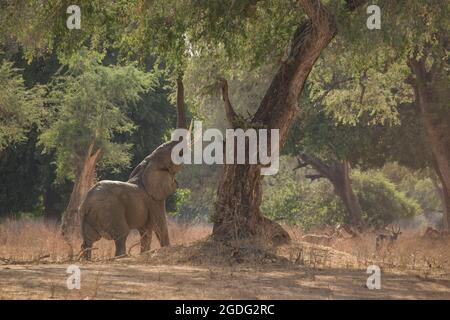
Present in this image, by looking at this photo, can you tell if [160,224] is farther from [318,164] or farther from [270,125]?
[318,164]

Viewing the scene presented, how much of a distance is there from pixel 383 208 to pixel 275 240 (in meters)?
34.2

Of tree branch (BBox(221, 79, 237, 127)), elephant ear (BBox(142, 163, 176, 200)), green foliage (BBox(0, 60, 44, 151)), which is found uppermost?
green foliage (BBox(0, 60, 44, 151))

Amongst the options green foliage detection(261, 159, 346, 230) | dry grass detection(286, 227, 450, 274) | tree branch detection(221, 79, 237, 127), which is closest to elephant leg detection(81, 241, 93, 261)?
tree branch detection(221, 79, 237, 127)

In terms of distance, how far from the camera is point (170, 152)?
18906 mm

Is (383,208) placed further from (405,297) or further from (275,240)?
(405,297)

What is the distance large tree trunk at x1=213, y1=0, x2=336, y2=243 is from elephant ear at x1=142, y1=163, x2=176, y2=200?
2651 millimetres

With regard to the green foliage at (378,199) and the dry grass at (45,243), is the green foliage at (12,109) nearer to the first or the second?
the dry grass at (45,243)

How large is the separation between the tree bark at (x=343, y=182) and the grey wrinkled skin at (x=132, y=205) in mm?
21355

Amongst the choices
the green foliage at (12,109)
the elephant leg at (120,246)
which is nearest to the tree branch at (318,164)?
the green foliage at (12,109)

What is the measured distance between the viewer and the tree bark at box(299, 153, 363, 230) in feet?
133

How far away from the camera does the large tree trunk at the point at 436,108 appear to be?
25.3 metres

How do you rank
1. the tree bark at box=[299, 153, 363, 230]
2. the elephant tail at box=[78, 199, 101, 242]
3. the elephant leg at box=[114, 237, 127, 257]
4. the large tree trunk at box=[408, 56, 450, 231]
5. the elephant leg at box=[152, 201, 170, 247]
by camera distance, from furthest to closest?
the tree bark at box=[299, 153, 363, 230], the large tree trunk at box=[408, 56, 450, 231], the elephant leg at box=[152, 201, 170, 247], the elephant tail at box=[78, 199, 101, 242], the elephant leg at box=[114, 237, 127, 257]

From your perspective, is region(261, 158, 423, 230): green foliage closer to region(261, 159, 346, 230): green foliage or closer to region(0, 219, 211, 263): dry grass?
region(261, 159, 346, 230): green foliage
